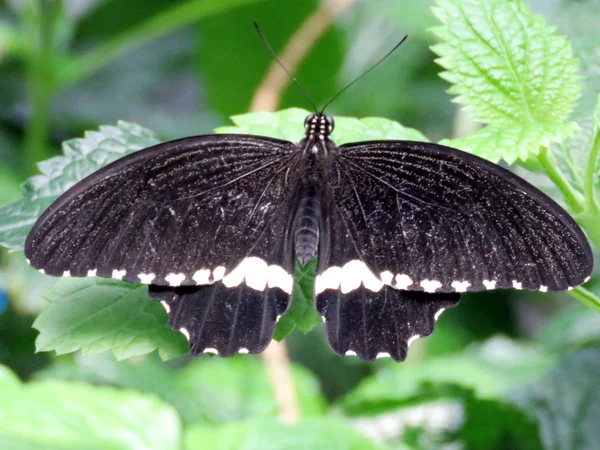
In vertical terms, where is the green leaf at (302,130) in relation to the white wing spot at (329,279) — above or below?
above

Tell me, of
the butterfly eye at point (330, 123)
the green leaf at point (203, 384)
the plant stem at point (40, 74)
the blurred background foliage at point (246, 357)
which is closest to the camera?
the butterfly eye at point (330, 123)

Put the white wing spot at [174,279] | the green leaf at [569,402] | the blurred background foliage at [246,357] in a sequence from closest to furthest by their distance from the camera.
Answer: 1. the white wing spot at [174,279]
2. the blurred background foliage at [246,357]
3. the green leaf at [569,402]

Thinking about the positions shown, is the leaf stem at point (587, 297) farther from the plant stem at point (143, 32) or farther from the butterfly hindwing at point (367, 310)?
the plant stem at point (143, 32)

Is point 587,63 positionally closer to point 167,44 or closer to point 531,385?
point 531,385

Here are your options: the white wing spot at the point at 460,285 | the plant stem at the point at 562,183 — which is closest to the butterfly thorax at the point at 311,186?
the white wing spot at the point at 460,285

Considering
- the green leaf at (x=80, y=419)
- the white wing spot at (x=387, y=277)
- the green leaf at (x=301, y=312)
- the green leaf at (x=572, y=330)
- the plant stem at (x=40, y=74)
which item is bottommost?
the green leaf at (x=80, y=419)

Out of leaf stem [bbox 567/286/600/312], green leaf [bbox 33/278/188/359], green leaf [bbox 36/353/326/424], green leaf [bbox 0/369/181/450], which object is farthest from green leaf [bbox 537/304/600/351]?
green leaf [bbox 33/278/188/359]
